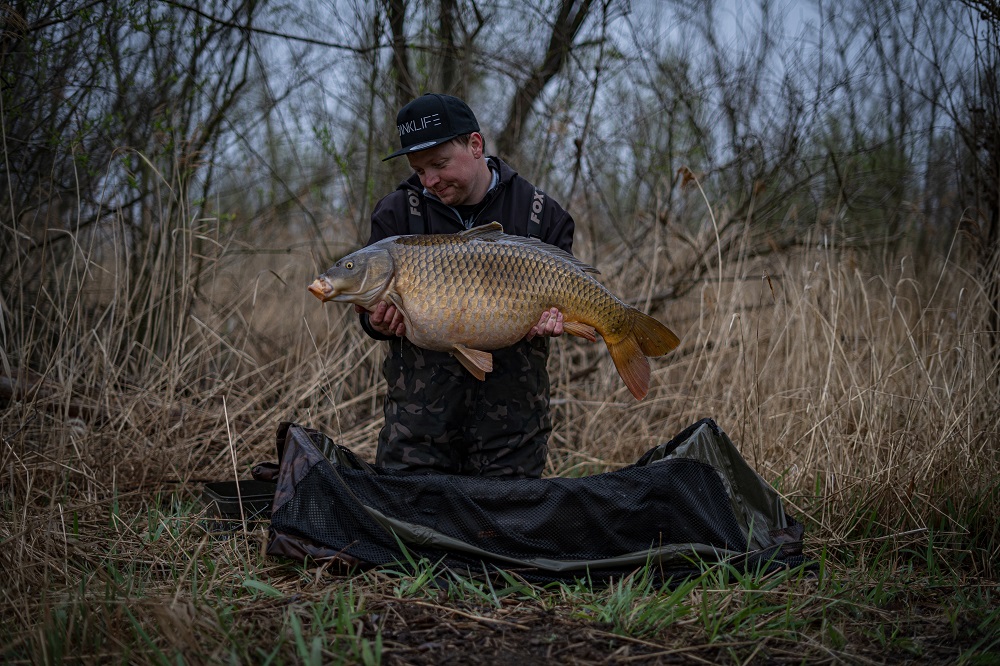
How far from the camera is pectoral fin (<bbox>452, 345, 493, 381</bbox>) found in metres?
2.10

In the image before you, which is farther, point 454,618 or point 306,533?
point 306,533

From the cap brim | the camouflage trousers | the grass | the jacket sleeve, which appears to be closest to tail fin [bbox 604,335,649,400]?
the camouflage trousers

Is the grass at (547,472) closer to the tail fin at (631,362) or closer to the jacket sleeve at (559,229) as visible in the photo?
the tail fin at (631,362)

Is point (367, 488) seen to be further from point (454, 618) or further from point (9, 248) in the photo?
point (9, 248)

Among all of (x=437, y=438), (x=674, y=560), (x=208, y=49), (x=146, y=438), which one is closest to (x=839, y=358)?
(x=674, y=560)

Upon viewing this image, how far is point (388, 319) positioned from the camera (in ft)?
7.05

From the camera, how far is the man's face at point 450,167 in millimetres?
2229

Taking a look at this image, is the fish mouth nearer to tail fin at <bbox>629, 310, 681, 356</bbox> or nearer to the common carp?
the common carp

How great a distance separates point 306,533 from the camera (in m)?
1.95

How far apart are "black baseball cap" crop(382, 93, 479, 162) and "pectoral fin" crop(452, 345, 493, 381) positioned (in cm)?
58

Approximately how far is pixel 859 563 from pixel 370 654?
4.75 feet

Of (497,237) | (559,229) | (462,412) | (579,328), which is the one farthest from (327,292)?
(559,229)

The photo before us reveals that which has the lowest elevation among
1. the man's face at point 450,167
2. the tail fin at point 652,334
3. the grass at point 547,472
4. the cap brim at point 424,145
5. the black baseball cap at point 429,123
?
the grass at point 547,472

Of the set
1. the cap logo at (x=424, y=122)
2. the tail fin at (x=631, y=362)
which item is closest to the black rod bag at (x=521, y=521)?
the tail fin at (x=631, y=362)
